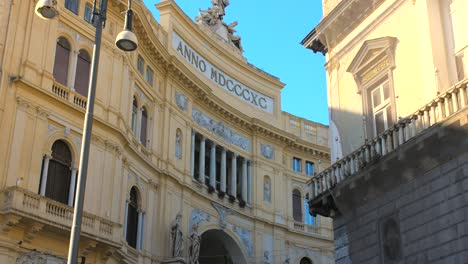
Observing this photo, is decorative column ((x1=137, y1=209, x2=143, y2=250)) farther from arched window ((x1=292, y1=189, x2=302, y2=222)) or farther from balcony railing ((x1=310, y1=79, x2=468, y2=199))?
arched window ((x1=292, y1=189, x2=302, y2=222))

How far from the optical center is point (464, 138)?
13.4 metres

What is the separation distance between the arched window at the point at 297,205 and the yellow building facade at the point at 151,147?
0.09m

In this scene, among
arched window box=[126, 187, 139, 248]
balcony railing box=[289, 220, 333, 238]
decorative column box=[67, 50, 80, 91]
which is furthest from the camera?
balcony railing box=[289, 220, 333, 238]

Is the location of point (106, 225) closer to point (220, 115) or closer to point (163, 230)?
point (163, 230)

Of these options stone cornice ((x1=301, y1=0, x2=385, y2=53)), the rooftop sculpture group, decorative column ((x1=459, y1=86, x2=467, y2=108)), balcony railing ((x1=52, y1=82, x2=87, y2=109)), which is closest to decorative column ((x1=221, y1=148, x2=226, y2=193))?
the rooftop sculpture group

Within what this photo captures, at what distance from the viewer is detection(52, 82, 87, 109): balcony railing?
2436 centimetres

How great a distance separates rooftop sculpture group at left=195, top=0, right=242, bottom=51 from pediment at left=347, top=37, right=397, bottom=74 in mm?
20219

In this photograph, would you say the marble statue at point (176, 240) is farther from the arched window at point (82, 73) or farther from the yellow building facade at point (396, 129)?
the yellow building facade at point (396, 129)

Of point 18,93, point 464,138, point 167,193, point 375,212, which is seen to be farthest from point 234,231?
point 464,138

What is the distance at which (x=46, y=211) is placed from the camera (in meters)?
22.0

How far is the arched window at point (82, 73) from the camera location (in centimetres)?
2577

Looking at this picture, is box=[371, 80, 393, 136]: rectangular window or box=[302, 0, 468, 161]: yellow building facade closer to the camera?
box=[302, 0, 468, 161]: yellow building facade

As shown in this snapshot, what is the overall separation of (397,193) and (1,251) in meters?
12.5

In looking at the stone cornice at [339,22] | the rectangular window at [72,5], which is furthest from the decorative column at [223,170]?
the stone cornice at [339,22]
